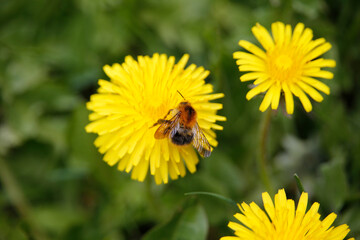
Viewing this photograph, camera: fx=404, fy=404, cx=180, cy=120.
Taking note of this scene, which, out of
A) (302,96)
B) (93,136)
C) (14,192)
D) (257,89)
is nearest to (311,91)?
(302,96)

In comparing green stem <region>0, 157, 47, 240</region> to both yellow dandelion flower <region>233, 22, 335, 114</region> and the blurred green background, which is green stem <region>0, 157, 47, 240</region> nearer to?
the blurred green background

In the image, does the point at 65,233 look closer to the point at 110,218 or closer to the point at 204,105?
the point at 110,218

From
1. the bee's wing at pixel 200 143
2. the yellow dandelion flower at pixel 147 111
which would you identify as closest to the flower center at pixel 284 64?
the yellow dandelion flower at pixel 147 111

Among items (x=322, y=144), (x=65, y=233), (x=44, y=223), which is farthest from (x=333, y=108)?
(x=44, y=223)

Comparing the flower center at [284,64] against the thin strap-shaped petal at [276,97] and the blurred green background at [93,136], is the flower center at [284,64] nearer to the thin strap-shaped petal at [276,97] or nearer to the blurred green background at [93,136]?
the thin strap-shaped petal at [276,97]

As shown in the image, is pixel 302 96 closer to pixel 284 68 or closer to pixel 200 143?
pixel 284 68
